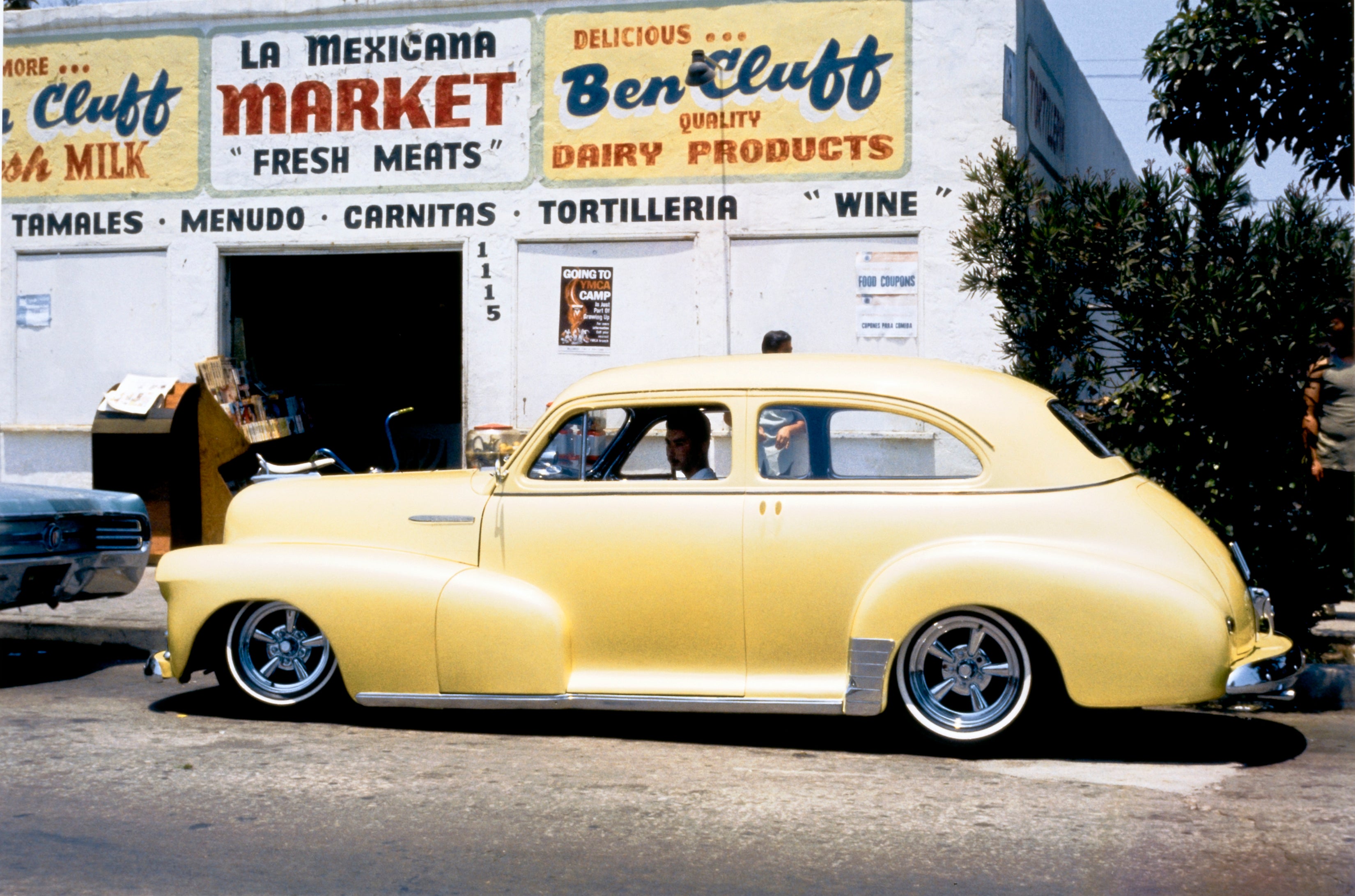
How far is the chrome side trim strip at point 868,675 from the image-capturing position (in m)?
5.50

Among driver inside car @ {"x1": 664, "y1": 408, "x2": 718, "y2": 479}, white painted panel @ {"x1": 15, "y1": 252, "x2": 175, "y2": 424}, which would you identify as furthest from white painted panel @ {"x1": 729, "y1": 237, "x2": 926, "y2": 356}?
white painted panel @ {"x1": 15, "y1": 252, "x2": 175, "y2": 424}

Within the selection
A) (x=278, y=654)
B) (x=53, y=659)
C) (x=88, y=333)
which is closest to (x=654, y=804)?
(x=278, y=654)

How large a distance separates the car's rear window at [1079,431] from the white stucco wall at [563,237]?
429cm

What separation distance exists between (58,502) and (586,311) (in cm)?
464

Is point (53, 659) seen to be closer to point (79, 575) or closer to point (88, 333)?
point (79, 575)

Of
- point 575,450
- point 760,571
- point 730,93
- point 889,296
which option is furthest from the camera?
point 730,93

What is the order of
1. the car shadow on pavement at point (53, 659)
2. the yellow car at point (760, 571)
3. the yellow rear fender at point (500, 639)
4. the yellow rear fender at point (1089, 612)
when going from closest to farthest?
the yellow rear fender at point (1089, 612), the yellow car at point (760, 571), the yellow rear fender at point (500, 639), the car shadow on pavement at point (53, 659)

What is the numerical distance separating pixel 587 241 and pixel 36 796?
278 inches

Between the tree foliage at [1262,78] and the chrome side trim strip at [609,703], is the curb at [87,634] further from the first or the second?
the tree foliage at [1262,78]

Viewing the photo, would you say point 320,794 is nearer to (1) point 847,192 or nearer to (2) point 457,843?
(2) point 457,843

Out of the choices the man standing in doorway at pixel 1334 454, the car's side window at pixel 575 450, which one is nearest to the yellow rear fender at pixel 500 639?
the car's side window at pixel 575 450

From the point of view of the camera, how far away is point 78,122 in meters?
12.3

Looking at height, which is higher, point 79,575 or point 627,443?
point 627,443

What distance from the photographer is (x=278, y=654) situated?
6.29 metres
